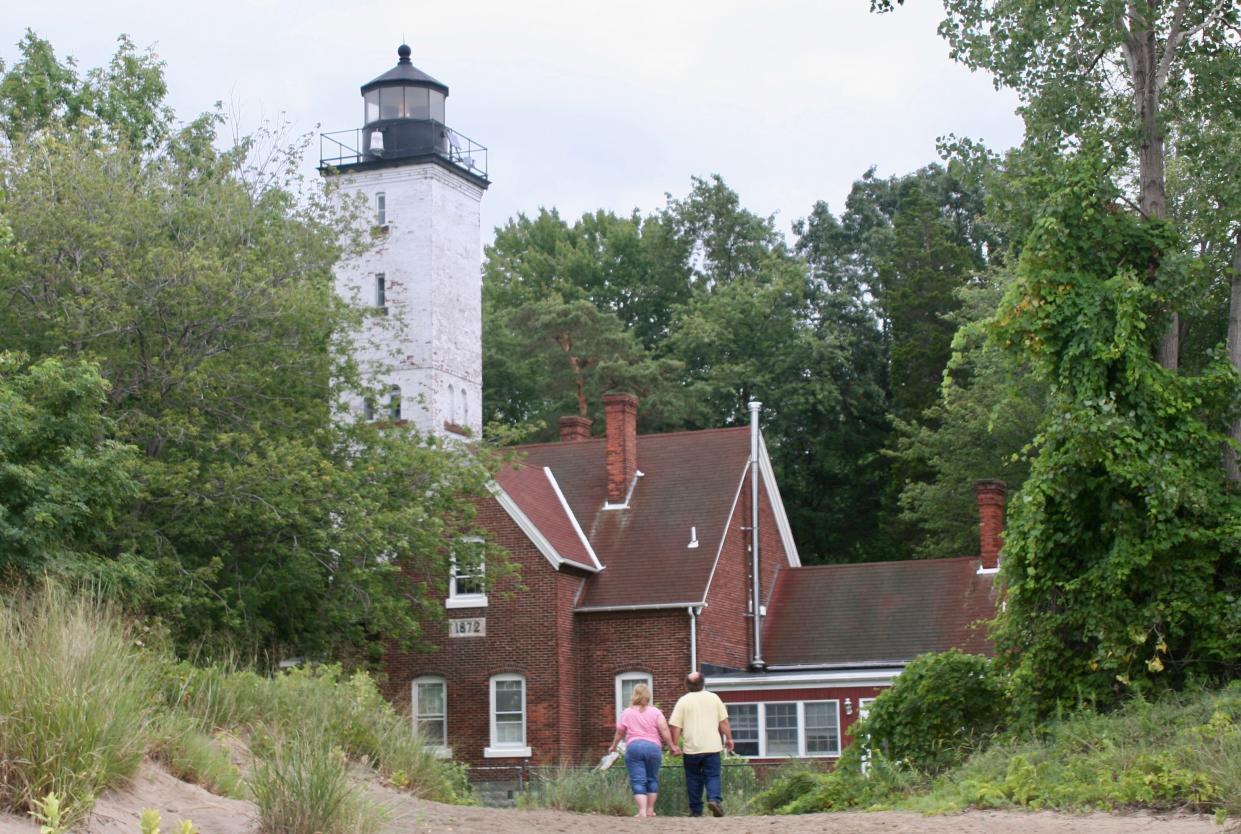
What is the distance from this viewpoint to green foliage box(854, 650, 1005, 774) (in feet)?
58.1

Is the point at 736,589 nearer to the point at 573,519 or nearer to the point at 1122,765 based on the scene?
the point at 573,519

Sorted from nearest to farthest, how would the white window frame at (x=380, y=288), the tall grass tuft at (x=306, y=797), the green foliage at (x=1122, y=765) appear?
the tall grass tuft at (x=306, y=797)
the green foliage at (x=1122, y=765)
the white window frame at (x=380, y=288)

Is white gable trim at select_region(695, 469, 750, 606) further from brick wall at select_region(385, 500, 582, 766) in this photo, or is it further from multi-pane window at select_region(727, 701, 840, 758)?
brick wall at select_region(385, 500, 582, 766)

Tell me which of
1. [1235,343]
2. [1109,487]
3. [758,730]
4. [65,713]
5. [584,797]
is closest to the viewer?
[65,713]

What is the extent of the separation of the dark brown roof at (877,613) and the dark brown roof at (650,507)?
283 cm

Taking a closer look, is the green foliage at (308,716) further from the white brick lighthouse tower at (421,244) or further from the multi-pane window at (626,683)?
the white brick lighthouse tower at (421,244)

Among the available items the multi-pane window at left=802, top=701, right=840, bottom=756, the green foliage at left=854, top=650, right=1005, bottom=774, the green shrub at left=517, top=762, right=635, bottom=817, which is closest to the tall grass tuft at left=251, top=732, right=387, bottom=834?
the green shrub at left=517, top=762, right=635, bottom=817

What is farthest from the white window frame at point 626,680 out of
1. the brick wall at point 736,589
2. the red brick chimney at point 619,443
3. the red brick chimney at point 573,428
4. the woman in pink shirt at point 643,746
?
the woman in pink shirt at point 643,746

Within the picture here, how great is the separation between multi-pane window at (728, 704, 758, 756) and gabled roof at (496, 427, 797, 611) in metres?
2.40

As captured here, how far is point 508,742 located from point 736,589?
234 inches

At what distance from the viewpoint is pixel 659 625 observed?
31.7 m

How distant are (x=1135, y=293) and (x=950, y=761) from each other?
18.3 ft

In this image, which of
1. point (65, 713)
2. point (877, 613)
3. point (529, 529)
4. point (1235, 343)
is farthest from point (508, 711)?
point (65, 713)

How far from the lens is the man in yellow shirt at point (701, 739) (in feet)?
51.3
